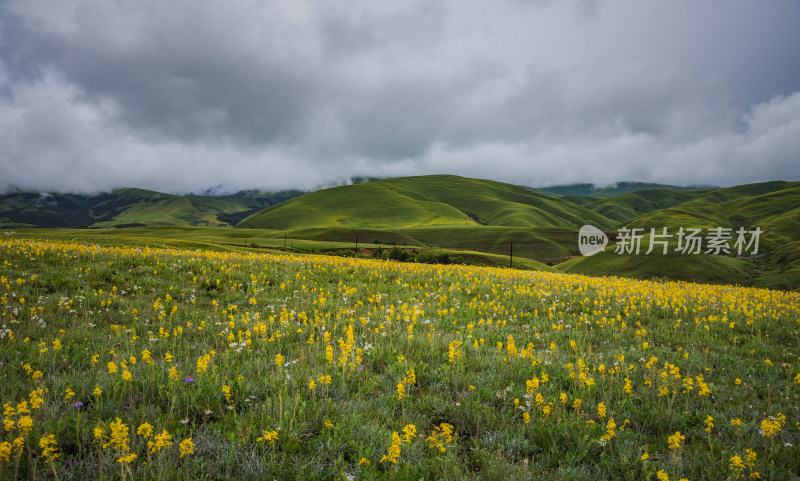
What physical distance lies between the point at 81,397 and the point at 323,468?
315cm

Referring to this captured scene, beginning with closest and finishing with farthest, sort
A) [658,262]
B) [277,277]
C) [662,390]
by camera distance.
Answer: [662,390]
[277,277]
[658,262]

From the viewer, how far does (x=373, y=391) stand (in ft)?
16.5

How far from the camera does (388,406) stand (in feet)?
15.1

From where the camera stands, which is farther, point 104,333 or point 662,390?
point 104,333

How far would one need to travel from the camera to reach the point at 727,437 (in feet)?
14.3

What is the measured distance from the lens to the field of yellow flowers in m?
3.43

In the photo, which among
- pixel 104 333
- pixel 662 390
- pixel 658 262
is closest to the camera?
pixel 662 390

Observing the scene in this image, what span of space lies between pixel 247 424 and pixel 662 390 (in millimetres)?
5515

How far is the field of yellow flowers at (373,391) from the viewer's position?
11.2ft

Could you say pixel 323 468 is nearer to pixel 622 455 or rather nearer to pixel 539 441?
pixel 539 441

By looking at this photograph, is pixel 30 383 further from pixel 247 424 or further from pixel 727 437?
pixel 727 437

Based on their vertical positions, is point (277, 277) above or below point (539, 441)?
above

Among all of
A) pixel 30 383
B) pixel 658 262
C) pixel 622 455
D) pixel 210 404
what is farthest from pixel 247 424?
pixel 658 262

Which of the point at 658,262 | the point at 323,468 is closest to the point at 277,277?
the point at 323,468
